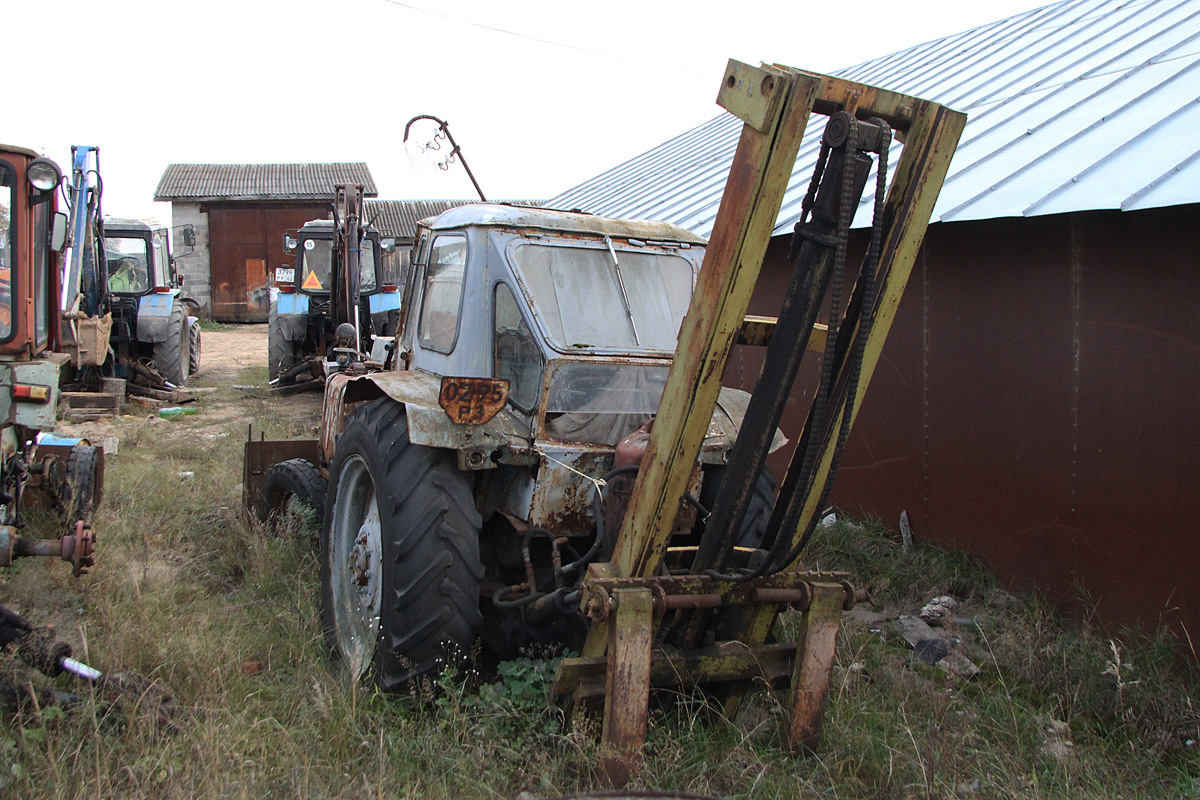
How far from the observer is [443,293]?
13.8 feet

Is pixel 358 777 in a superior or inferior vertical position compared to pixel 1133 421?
inferior

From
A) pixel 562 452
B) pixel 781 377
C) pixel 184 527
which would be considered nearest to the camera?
pixel 781 377

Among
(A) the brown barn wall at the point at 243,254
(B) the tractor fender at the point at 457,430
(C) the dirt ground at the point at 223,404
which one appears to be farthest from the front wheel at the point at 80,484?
(A) the brown barn wall at the point at 243,254

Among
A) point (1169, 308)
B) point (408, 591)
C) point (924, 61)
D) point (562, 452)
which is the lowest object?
point (408, 591)


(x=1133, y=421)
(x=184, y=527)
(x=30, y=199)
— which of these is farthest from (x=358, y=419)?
(x=1133, y=421)

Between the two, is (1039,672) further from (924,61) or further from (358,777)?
(924,61)

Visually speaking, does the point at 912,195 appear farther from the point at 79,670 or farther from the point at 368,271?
the point at 368,271

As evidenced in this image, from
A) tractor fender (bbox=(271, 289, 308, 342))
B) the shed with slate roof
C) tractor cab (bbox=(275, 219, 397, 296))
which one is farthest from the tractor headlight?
the shed with slate roof

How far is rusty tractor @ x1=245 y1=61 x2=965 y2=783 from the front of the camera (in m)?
2.59

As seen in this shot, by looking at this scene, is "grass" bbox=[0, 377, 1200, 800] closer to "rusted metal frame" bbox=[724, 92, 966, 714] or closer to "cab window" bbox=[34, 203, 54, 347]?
"rusted metal frame" bbox=[724, 92, 966, 714]

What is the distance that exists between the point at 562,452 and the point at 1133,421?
287cm

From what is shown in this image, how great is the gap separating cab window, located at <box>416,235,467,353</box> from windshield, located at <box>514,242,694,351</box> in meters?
0.37

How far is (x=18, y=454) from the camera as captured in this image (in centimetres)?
437

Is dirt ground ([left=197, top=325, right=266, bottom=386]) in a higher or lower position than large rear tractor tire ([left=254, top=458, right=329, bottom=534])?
lower
